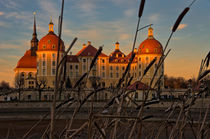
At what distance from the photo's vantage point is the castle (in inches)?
2606

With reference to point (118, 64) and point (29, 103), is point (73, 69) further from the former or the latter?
point (29, 103)

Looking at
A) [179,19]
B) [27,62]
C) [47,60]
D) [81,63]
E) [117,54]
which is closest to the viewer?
[179,19]

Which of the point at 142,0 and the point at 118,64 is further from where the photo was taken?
the point at 118,64

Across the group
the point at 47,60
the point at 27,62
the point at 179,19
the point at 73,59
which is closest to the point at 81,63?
the point at 73,59

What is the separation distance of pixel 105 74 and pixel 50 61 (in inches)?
619

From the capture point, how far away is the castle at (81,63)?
66188 mm

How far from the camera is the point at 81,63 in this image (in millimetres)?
71812

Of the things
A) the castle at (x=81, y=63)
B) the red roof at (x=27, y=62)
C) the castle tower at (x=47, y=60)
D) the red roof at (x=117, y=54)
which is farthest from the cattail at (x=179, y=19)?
the red roof at (x=27, y=62)

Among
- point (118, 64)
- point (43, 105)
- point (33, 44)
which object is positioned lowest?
point (43, 105)

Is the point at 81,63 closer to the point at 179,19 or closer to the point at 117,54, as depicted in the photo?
the point at 117,54

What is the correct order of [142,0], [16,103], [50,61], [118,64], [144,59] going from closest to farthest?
[142,0]
[16,103]
[50,61]
[144,59]
[118,64]

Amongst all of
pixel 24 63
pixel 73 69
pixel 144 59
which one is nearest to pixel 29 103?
pixel 73 69

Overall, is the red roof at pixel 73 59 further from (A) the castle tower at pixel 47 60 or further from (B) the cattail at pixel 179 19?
(B) the cattail at pixel 179 19

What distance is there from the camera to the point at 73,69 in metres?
71.6
